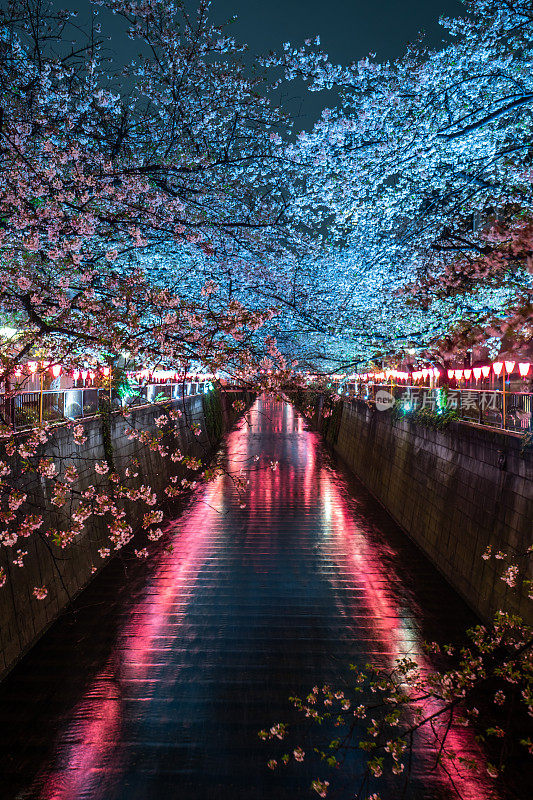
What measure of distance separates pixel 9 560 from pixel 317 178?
8.18 meters

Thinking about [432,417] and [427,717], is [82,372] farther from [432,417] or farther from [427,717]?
[427,717]

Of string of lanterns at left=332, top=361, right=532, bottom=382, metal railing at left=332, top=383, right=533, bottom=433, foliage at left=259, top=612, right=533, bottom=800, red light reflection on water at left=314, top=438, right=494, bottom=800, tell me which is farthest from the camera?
string of lanterns at left=332, top=361, right=532, bottom=382

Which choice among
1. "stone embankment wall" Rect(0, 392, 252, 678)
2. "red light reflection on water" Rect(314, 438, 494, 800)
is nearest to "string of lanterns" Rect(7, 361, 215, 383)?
"stone embankment wall" Rect(0, 392, 252, 678)

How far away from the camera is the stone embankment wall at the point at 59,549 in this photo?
657cm

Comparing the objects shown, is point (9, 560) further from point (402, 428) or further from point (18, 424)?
point (402, 428)

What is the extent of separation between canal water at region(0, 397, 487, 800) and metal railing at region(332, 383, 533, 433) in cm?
350

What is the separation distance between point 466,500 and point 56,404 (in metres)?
7.81

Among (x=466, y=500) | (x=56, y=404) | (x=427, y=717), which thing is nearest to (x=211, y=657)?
(x=427, y=717)

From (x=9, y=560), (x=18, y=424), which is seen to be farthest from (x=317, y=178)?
(x=9, y=560)

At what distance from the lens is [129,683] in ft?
21.9

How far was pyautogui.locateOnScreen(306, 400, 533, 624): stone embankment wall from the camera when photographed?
704 centimetres

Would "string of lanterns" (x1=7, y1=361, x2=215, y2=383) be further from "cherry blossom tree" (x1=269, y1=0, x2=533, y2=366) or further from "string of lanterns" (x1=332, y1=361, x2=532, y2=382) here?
"string of lanterns" (x1=332, y1=361, x2=532, y2=382)

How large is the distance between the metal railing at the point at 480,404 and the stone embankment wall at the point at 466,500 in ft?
0.80

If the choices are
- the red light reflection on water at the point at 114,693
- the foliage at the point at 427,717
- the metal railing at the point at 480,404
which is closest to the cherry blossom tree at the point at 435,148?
the metal railing at the point at 480,404
